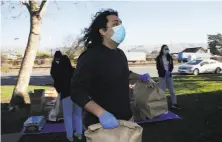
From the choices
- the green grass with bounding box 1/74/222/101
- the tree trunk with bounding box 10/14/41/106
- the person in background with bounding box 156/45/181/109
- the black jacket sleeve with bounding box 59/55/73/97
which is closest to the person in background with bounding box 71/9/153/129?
the black jacket sleeve with bounding box 59/55/73/97

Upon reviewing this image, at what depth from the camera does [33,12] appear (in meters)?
9.58

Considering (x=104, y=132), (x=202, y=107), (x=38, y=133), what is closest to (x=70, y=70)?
(x=38, y=133)

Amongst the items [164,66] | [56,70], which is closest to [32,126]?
[56,70]

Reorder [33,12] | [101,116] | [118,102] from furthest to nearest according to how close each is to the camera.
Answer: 1. [33,12]
2. [118,102]
3. [101,116]

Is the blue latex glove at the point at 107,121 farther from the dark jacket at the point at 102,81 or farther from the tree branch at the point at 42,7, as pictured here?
the tree branch at the point at 42,7

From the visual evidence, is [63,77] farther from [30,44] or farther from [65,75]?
[30,44]

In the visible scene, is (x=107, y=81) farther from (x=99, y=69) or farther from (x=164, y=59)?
(x=164, y=59)

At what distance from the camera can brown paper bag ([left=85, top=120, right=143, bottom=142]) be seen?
231 centimetres

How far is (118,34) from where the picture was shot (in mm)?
2646

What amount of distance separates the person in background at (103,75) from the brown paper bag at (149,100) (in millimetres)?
3925

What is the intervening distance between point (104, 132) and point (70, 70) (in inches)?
129

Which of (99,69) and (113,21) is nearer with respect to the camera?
(99,69)

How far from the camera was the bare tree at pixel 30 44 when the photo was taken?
9.48m

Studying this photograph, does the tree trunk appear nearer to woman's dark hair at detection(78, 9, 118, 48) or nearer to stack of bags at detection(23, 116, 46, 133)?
stack of bags at detection(23, 116, 46, 133)
